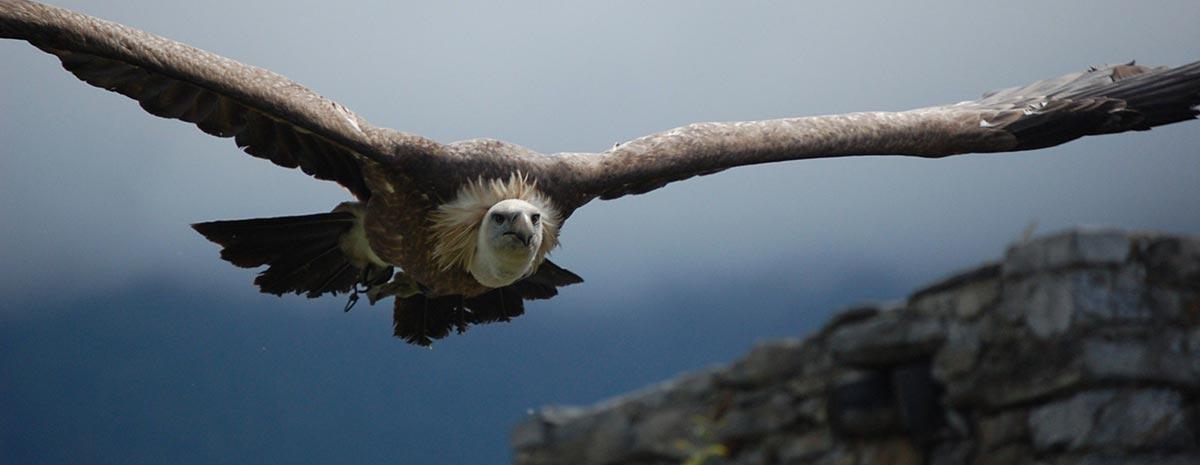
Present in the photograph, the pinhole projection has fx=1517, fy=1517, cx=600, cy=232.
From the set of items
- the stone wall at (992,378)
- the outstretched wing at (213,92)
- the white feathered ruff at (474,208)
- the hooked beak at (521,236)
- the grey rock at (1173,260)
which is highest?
the outstretched wing at (213,92)

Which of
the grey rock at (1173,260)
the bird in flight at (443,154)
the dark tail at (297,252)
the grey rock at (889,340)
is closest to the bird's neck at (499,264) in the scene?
the bird in flight at (443,154)

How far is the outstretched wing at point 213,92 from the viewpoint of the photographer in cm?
526

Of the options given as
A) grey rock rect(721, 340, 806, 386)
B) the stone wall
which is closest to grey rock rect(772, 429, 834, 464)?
the stone wall

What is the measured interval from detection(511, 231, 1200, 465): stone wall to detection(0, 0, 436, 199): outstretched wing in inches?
151

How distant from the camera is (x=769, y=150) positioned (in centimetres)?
652

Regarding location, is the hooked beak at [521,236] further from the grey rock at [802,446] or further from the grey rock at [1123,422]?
the grey rock at [802,446]

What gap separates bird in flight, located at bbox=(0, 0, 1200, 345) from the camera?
552 cm

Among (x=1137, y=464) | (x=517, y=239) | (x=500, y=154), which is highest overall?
(x=500, y=154)

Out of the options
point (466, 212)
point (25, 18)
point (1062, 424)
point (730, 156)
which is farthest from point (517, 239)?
point (1062, 424)

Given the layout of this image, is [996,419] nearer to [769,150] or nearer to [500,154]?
[769,150]

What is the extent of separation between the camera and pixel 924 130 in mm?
6918

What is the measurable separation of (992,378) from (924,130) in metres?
2.24

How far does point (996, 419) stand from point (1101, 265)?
1057mm

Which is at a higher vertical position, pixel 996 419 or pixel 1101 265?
pixel 1101 265
